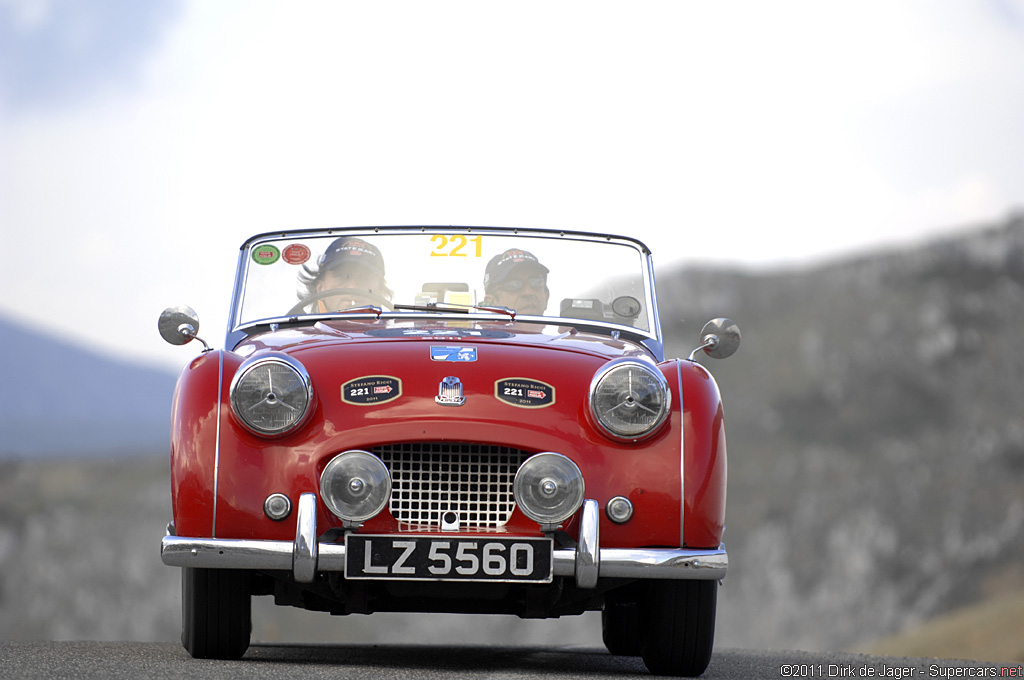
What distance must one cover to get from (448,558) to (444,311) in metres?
1.57

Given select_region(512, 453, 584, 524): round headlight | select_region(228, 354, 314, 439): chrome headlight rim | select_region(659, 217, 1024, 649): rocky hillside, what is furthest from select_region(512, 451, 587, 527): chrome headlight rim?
select_region(659, 217, 1024, 649): rocky hillside

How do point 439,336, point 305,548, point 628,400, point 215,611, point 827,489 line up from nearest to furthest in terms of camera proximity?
point 305,548, point 628,400, point 215,611, point 439,336, point 827,489

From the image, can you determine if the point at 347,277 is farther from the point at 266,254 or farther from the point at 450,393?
the point at 450,393

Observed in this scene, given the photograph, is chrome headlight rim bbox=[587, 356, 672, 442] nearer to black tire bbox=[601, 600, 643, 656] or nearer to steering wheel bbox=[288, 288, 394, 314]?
steering wheel bbox=[288, 288, 394, 314]

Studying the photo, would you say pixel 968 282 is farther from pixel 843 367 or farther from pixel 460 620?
pixel 460 620

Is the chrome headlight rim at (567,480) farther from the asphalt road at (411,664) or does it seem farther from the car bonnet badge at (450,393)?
the asphalt road at (411,664)

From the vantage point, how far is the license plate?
4504mm

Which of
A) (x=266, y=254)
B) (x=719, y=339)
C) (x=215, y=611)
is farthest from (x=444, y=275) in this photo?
(x=215, y=611)

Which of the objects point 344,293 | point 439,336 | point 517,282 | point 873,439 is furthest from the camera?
point 873,439

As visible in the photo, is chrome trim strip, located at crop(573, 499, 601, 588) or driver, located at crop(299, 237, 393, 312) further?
driver, located at crop(299, 237, 393, 312)

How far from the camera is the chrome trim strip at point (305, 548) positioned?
4492 millimetres

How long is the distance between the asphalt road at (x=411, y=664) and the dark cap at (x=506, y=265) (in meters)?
1.67

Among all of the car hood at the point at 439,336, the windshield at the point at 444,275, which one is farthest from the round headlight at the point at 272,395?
the windshield at the point at 444,275

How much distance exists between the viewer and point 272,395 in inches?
184
